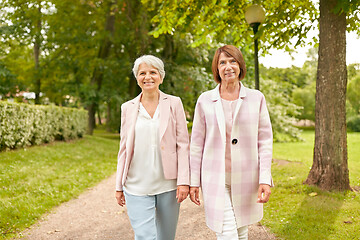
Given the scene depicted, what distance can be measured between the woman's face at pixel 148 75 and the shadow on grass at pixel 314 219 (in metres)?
2.78

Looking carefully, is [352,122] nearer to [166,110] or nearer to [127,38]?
[127,38]

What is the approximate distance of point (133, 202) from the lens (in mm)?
2926

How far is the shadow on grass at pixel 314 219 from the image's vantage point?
4.37 metres

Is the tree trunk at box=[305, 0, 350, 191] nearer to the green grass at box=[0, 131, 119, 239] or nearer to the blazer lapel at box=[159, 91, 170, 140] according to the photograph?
the blazer lapel at box=[159, 91, 170, 140]

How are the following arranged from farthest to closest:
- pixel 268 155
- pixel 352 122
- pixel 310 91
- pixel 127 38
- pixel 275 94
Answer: pixel 310 91
pixel 352 122
pixel 275 94
pixel 127 38
pixel 268 155

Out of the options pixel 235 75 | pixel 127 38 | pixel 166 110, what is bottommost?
pixel 166 110

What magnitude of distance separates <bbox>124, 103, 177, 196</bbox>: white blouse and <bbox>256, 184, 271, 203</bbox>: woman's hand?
0.76 m

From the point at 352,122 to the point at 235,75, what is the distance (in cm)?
3615

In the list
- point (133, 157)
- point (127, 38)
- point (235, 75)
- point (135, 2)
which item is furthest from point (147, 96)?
point (127, 38)

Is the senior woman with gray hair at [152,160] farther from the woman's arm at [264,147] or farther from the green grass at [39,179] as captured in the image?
the green grass at [39,179]

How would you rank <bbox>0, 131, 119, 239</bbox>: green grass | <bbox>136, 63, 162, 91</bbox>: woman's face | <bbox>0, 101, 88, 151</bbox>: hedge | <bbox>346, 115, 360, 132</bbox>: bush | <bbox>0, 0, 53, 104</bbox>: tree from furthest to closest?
<bbox>346, 115, 360, 132</bbox>: bush → <bbox>0, 0, 53, 104</bbox>: tree → <bbox>0, 101, 88, 151</bbox>: hedge → <bbox>0, 131, 119, 239</bbox>: green grass → <bbox>136, 63, 162, 91</bbox>: woman's face

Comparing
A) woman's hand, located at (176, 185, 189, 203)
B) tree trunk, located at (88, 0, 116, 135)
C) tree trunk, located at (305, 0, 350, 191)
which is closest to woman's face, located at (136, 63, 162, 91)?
woman's hand, located at (176, 185, 189, 203)

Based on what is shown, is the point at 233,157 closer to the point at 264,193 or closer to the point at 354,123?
the point at 264,193

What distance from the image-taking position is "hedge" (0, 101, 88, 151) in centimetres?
959
